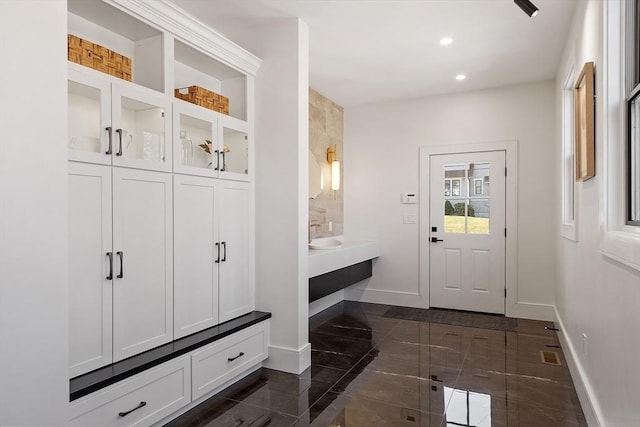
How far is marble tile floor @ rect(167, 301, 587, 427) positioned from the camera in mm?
2357

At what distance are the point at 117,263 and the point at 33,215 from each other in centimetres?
62

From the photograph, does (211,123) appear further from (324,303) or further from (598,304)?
(324,303)

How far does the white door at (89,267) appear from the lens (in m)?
1.91

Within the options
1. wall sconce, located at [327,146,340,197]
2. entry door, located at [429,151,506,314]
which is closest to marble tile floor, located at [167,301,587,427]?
entry door, located at [429,151,506,314]

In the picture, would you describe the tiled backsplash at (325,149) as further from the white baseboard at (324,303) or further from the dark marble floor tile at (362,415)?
the dark marble floor tile at (362,415)

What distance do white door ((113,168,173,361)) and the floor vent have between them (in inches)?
115

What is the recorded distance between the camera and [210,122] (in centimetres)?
279

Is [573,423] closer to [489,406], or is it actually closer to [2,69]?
[489,406]

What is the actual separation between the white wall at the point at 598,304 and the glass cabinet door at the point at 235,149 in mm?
2268

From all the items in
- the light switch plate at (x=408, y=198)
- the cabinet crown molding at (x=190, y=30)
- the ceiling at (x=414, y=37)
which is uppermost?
the ceiling at (x=414, y=37)

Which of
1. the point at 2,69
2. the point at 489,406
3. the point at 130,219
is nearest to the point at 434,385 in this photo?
the point at 489,406

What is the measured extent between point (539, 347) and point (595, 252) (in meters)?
1.82

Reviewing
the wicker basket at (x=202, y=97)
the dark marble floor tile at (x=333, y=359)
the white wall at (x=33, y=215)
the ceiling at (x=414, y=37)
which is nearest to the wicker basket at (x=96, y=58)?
the white wall at (x=33, y=215)

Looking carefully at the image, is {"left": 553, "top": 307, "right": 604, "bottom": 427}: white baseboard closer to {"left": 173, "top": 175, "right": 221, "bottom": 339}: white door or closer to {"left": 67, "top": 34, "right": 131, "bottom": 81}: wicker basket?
{"left": 173, "top": 175, "right": 221, "bottom": 339}: white door
